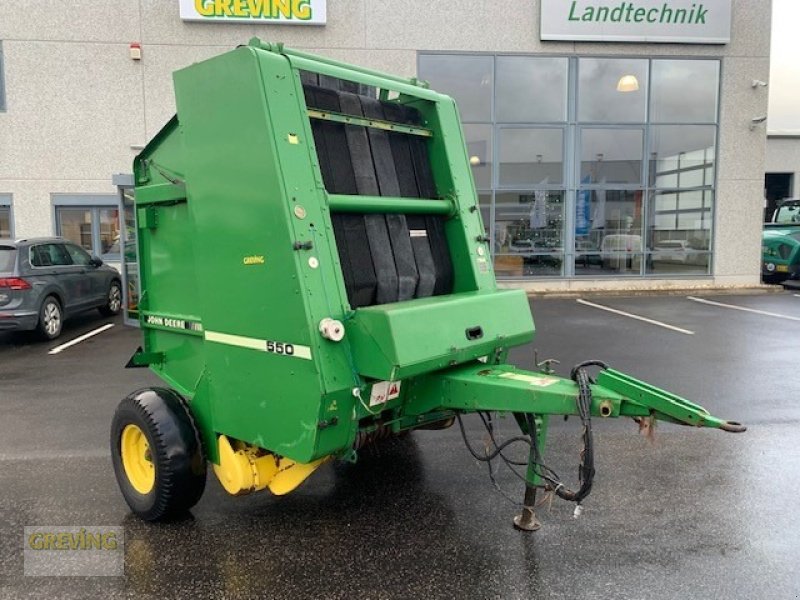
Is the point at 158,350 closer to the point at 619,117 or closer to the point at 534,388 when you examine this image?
the point at 534,388

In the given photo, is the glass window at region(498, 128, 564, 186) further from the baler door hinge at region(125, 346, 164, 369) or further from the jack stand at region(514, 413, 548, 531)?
the jack stand at region(514, 413, 548, 531)

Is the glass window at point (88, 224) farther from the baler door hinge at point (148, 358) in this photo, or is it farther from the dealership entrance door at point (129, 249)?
the baler door hinge at point (148, 358)

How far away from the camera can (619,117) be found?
49.8 ft

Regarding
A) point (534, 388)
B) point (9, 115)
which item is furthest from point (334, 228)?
point (9, 115)

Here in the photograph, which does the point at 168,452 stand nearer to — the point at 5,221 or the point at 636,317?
the point at 636,317

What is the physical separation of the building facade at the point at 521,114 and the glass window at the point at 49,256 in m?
3.45

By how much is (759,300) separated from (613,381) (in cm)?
1299

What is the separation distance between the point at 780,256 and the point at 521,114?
8.77m

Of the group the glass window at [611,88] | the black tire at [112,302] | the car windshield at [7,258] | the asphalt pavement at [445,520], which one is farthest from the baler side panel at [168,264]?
the glass window at [611,88]

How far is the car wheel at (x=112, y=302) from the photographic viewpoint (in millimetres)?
12064

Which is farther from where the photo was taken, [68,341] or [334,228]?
[68,341]

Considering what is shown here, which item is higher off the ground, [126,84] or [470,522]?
[126,84]

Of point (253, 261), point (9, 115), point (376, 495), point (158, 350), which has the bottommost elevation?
point (376, 495)

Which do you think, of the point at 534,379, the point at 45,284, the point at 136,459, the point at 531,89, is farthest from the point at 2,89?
the point at 534,379
